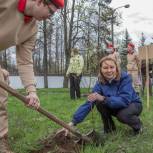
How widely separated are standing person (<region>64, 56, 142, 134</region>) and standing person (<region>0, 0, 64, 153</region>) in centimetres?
108

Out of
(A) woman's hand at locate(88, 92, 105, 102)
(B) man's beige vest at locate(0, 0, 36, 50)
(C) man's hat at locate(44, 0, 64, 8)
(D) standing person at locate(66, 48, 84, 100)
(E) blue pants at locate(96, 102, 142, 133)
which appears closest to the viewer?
(C) man's hat at locate(44, 0, 64, 8)

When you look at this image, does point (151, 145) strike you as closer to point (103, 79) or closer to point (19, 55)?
point (103, 79)

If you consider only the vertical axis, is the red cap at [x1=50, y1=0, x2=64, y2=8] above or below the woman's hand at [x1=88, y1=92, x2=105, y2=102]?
above

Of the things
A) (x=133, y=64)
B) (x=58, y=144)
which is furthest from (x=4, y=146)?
(x=133, y=64)

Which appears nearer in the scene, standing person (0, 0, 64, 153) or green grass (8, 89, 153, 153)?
standing person (0, 0, 64, 153)

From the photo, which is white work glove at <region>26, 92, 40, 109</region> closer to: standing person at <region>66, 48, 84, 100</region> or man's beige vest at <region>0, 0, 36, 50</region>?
man's beige vest at <region>0, 0, 36, 50</region>

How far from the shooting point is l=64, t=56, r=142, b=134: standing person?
5234 mm

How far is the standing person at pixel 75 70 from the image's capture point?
12477 mm

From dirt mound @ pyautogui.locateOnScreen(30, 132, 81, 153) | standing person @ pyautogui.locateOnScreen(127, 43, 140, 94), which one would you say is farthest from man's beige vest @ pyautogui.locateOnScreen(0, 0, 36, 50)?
standing person @ pyautogui.locateOnScreen(127, 43, 140, 94)

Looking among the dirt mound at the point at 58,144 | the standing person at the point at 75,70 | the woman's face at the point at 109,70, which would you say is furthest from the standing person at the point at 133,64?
the dirt mound at the point at 58,144

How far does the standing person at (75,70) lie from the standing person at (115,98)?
22.5 ft

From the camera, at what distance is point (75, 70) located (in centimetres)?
1259

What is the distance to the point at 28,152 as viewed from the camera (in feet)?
15.1

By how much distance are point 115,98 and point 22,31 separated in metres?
1.67
